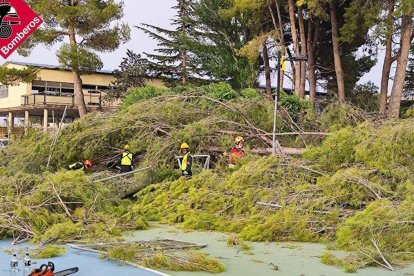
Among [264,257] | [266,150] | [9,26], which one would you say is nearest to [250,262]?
[264,257]

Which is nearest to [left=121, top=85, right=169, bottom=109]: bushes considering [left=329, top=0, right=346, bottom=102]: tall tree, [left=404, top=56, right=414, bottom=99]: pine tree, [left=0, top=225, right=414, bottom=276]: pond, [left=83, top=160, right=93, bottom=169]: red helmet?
[left=83, top=160, right=93, bottom=169]: red helmet

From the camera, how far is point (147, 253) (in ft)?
20.0

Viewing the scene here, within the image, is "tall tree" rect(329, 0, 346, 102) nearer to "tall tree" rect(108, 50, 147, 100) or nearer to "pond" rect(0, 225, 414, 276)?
"tall tree" rect(108, 50, 147, 100)

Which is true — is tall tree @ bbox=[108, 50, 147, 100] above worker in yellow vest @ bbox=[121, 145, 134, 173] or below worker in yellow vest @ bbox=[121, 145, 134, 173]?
above

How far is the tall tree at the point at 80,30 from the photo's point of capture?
2180 centimetres

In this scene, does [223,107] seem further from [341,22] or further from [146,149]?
[341,22]

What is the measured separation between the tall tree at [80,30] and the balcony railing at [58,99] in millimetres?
6215

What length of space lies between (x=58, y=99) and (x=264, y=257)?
25.0m

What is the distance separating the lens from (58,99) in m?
29.6

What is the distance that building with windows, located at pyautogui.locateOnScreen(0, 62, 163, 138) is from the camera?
28953 mm

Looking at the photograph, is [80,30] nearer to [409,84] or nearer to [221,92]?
[221,92]

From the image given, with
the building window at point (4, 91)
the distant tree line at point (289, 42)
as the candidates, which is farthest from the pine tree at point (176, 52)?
the building window at point (4, 91)

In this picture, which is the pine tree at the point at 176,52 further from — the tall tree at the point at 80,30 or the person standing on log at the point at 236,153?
the person standing on log at the point at 236,153

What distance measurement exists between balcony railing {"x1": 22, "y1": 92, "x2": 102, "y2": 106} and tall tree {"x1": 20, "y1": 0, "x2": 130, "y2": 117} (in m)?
6.21
